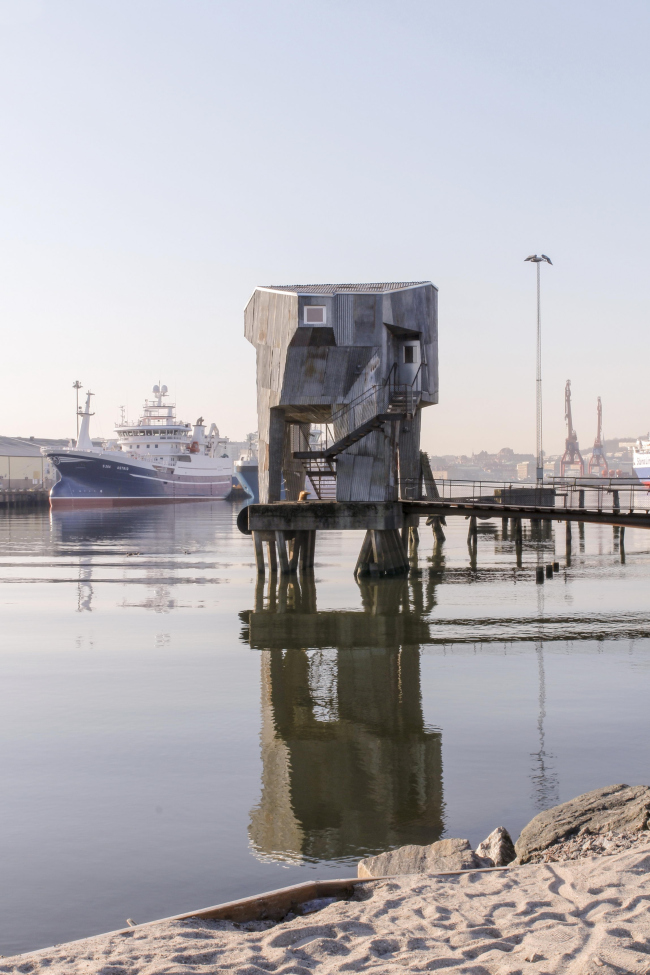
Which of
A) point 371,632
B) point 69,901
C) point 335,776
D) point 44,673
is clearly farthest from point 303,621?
point 69,901

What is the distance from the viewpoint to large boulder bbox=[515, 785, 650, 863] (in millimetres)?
8281

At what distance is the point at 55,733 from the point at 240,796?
415cm

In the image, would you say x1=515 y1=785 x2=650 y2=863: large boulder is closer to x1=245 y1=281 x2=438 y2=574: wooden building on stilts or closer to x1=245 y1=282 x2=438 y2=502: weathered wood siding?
x1=245 y1=281 x2=438 y2=574: wooden building on stilts

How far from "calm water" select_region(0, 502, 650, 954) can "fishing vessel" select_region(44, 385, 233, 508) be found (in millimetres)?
78822

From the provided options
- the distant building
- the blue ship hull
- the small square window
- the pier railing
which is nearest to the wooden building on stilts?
the small square window

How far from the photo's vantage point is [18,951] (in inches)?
282

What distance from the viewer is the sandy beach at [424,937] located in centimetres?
587

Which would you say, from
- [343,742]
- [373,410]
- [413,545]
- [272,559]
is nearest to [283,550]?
[272,559]

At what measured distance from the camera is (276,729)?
13.7 m

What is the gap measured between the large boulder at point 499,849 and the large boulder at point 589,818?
0.08m

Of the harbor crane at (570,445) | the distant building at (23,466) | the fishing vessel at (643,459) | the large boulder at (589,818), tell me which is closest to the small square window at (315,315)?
the large boulder at (589,818)

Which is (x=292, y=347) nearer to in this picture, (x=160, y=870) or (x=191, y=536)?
(x=160, y=870)

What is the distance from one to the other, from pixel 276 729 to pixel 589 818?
6062mm

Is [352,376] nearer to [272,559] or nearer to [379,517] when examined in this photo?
[379,517]
